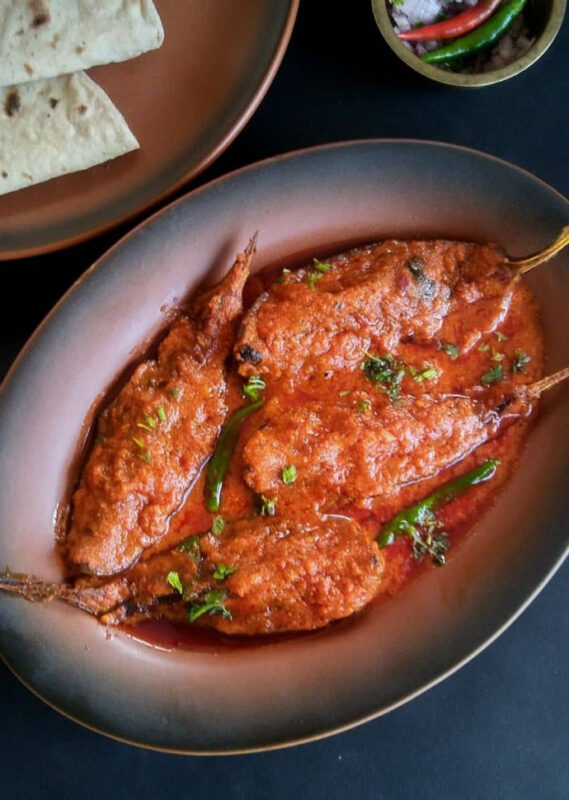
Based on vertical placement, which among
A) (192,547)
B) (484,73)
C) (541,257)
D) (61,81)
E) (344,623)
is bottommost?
(344,623)

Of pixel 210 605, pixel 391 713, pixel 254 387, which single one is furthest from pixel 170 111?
pixel 391 713

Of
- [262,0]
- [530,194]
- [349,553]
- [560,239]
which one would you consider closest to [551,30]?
[530,194]

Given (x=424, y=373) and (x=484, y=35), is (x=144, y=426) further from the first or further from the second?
(x=484, y=35)

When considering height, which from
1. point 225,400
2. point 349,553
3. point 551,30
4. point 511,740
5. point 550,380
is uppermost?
point 551,30

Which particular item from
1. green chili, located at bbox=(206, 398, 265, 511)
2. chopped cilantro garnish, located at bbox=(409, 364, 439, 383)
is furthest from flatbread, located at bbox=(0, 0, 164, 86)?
chopped cilantro garnish, located at bbox=(409, 364, 439, 383)

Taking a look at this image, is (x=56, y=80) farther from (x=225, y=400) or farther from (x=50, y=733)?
(x=50, y=733)

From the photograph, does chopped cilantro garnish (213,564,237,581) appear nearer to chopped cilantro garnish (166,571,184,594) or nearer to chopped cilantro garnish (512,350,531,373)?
chopped cilantro garnish (166,571,184,594)
